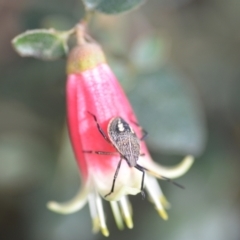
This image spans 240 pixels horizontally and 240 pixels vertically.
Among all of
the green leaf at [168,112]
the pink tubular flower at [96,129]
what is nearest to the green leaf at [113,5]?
the pink tubular flower at [96,129]

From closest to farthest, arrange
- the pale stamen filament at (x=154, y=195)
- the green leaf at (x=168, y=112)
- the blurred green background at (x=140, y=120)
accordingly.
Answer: the pale stamen filament at (x=154, y=195) → the green leaf at (x=168, y=112) → the blurred green background at (x=140, y=120)

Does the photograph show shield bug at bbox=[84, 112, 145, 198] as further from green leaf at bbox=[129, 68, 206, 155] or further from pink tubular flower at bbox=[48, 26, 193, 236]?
green leaf at bbox=[129, 68, 206, 155]

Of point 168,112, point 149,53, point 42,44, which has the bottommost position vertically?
point 168,112

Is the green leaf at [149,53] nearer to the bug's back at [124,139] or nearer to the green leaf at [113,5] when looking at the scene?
the green leaf at [113,5]

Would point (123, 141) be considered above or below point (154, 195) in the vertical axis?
above

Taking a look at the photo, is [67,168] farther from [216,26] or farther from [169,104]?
[216,26]

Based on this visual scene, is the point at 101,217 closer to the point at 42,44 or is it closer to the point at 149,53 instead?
the point at 42,44

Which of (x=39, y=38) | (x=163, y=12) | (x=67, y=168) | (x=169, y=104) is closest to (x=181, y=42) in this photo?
(x=163, y=12)

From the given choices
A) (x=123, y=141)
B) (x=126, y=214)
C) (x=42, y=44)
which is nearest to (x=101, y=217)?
(x=126, y=214)
